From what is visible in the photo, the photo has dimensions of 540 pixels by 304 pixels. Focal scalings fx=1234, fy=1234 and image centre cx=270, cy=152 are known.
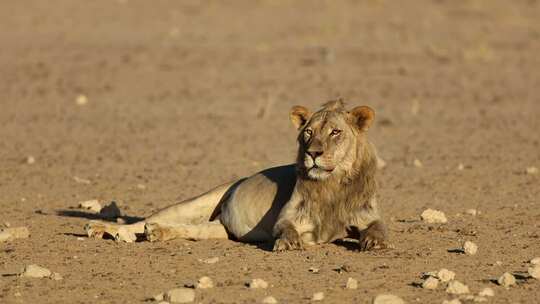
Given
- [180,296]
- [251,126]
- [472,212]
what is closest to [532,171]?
[472,212]

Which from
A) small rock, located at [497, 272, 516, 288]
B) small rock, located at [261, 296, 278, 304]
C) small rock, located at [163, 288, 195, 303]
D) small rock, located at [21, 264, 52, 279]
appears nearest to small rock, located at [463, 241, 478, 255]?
small rock, located at [497, 272, 516, 288]

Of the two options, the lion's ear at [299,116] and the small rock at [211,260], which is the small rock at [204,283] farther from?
the lion's ear at [299,116]

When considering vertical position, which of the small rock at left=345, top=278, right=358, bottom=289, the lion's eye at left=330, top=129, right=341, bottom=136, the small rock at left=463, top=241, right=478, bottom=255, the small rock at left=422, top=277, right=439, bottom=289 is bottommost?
the small rock at left=345, top=278, right=358, bottom=289

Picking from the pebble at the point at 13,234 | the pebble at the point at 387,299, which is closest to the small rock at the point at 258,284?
the pebble at the point at 387,299

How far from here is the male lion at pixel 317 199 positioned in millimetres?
8133

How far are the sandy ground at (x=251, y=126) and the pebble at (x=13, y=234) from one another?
91 millimetres

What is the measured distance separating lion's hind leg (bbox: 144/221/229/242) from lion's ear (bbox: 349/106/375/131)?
1.32m

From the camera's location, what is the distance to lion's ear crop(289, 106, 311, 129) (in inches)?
327

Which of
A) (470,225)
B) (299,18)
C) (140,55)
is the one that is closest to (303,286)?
(470,225)

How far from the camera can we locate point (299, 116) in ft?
27.5

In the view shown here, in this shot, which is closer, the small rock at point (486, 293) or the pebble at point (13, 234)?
the small rock at point (486, 293)

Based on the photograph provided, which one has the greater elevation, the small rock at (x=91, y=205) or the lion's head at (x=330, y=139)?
the lion's head at (x=330, y=139)

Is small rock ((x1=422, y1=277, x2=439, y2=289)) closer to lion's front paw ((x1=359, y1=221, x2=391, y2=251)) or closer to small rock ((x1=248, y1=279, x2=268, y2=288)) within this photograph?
small rock ((x1=248, y1=279, x2=268, y2=288))

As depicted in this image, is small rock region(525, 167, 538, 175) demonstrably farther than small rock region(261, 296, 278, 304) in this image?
Yes
